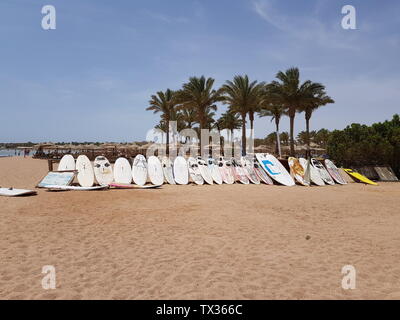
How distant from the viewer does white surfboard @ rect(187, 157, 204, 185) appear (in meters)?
14.2

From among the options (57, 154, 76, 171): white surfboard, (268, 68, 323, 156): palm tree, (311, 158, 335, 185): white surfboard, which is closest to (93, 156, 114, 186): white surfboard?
(57, 154, 76, 171): white surfboard

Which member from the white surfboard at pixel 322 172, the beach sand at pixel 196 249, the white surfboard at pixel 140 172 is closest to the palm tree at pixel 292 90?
the white surfboard at pixel 322 172

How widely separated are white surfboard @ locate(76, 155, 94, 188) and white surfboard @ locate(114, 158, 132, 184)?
3.94 feet

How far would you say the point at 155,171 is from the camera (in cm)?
1434

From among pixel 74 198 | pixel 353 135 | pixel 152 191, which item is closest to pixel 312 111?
pixel 353 135

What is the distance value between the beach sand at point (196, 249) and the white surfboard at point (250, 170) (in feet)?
19.3

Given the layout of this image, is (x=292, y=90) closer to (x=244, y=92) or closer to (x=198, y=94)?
(x=244, y=92)

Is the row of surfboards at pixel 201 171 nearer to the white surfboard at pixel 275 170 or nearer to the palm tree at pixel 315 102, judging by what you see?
the white surfboard at pixel 275 170

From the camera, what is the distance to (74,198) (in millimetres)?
9516

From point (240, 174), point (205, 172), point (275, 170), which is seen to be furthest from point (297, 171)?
point (205, 172)

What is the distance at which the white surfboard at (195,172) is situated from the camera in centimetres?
1425

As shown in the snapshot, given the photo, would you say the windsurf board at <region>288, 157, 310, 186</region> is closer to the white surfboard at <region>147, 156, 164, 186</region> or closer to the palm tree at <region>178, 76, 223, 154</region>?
the white surfboard at <region>147, 156, 164, 186</region>
